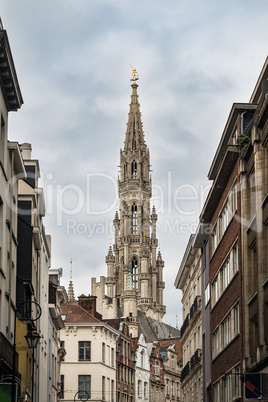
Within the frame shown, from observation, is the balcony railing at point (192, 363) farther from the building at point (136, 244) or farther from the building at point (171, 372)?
the building at point (136, 244)

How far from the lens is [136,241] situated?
187750 millimetres

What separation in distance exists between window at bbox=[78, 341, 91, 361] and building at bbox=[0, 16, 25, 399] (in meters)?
50.5

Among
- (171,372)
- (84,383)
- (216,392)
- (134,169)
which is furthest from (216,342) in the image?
(134,169)

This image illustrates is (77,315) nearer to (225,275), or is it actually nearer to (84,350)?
(84,350)

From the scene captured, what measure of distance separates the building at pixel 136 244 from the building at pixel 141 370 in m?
65.0

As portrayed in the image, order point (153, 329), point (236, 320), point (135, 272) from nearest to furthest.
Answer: point (236, 320), point (153, 329), point (135, 272)

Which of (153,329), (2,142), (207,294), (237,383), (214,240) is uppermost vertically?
(153,329)

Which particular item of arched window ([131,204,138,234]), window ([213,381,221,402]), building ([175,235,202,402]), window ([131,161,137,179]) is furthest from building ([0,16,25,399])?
window ([131,161,137,179])

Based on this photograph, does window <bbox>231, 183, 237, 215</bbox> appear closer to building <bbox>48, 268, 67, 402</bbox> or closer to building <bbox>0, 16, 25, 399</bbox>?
building <bbox>0, 16, 25, 399</bbox>

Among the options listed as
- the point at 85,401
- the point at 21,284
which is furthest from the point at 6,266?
the point at 85,401

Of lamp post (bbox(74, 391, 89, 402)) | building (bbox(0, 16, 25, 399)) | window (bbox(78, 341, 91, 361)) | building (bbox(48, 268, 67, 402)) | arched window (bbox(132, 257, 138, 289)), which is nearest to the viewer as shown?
building (bbox(0, 16, 25, 399))

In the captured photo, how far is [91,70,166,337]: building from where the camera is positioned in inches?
7123

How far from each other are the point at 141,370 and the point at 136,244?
279 feet

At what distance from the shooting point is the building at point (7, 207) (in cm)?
2822
